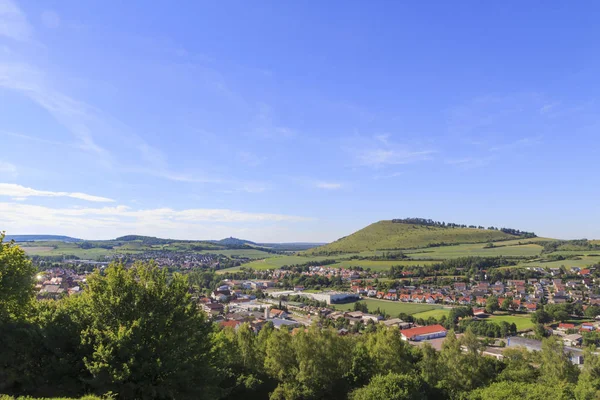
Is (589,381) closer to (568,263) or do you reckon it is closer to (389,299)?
(389,299)

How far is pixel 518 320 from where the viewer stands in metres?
78.6

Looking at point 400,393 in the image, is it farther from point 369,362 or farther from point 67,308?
point 67,308

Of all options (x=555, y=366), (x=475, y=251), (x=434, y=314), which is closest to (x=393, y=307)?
(x=434, y=314)

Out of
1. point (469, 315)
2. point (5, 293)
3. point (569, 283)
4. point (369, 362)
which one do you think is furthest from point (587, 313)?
point (5, 293)

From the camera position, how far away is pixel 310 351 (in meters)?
27.5

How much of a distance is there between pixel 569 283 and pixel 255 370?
11758 cm

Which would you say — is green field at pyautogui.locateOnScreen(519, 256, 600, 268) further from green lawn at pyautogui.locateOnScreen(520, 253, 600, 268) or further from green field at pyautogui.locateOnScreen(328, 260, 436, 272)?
green field at pyautogui.locateOnScreen(328, 260, 436, 272)

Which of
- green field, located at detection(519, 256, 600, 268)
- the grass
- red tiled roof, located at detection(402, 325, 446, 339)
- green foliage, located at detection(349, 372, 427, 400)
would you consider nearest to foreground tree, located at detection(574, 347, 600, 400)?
green foliage, located at detection(349, 372, 427, 400)

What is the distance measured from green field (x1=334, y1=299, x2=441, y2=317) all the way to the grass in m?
15.2

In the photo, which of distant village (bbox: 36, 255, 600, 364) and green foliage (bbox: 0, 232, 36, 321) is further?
distant village (bbox: 36, 255, 600, 364)

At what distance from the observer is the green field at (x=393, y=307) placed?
298ft

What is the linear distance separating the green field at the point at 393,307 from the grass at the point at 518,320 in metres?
15.2

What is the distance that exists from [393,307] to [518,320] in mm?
28904

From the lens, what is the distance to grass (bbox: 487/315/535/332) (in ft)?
241
